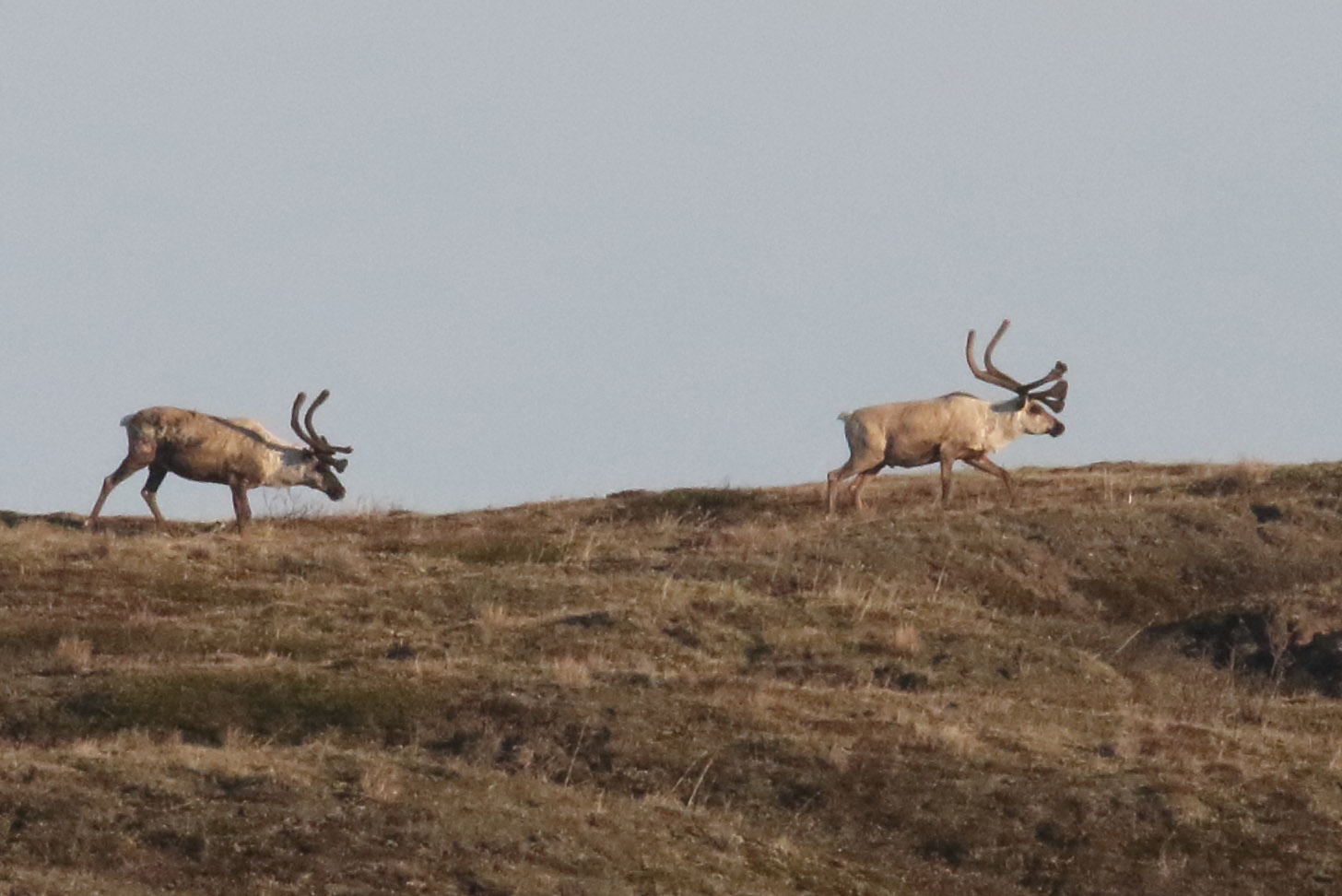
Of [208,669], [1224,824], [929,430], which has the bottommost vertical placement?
[1224,824]

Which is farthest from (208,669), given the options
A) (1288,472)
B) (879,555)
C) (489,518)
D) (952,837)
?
(1288,472)

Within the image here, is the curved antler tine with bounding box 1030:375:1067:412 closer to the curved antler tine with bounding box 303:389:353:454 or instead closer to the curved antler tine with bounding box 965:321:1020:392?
the curved antler tine with bounding box 965:321:1020:392

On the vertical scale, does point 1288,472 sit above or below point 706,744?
above

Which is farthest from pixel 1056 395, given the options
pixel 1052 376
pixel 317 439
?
pixel 317 439

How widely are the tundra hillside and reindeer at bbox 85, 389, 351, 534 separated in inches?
44.7

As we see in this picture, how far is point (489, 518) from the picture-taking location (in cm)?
4284

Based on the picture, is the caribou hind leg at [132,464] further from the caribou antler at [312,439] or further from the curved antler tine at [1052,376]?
the curved antler tine at [1052,376]

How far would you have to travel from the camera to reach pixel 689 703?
24578 millimetres

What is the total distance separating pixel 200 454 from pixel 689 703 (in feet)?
53.8

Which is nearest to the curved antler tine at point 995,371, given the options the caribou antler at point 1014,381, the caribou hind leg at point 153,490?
the caribou antler at point 1014,381

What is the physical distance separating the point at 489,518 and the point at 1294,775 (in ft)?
71.8

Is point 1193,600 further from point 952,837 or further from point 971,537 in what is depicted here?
point 952,837

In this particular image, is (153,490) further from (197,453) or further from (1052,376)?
(1052,376)

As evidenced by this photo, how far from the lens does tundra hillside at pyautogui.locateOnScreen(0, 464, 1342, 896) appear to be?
18.8 m
